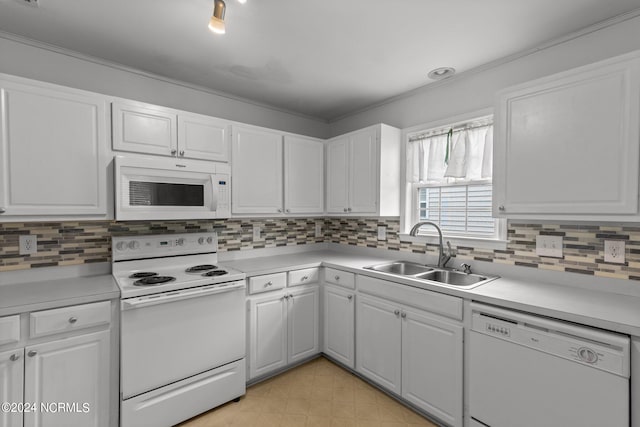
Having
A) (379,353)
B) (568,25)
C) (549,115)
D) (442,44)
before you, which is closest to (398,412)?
(379,353)

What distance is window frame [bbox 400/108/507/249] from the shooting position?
226 centimetres

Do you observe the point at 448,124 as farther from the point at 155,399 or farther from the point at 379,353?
the point at 155,399

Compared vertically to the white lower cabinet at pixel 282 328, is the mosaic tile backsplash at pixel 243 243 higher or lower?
higher

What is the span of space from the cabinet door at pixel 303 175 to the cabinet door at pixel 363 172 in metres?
0.38

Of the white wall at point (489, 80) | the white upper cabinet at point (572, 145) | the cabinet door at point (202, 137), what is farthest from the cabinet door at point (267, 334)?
the white wall at point (489, 80)

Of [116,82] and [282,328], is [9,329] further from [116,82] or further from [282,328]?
[116,82]

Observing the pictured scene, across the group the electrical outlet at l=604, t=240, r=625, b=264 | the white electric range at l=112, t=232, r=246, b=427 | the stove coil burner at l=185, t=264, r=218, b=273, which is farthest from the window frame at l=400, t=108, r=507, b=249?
the stove coil burner at l=185, t=264, r=218, b=273

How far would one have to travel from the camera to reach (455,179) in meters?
2.57

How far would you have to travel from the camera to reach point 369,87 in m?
2.74

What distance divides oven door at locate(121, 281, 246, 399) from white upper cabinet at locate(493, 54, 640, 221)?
1.97 metres

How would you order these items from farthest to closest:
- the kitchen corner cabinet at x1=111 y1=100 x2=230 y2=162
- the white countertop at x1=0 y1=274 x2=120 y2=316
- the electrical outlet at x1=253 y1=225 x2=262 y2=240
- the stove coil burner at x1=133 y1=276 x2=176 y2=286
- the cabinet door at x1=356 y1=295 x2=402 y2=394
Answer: the electrical outlet at x1=253 y1=225 x2=262 y2=240 → the cabinet door at x1=356 y1=295 x2=402 y2=394 → the kitchen corner cabinet at x1=111 y1=100 x2=230 y2=162 → the stove coil burner at x1=133 y1=276 x2=176 y2=286 → the white countertop at x1=0 y1=274 x2=120 y2=316

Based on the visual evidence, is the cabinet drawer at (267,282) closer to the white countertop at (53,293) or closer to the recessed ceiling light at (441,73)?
the white countertop at (53,293)

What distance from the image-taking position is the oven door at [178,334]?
1800mm

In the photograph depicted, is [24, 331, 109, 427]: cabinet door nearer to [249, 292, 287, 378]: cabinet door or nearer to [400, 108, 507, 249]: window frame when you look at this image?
[249, 292, 287, 378]: cabinet door
